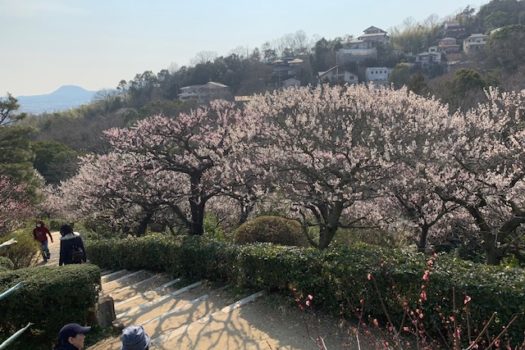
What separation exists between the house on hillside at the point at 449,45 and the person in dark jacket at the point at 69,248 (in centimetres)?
6870

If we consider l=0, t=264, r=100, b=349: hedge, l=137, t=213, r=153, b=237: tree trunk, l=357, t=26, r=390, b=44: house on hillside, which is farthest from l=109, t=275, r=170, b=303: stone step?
l=357, t=26, r=390, b=44: house on hillside

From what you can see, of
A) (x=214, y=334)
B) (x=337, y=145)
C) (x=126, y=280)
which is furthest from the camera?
(x=126, y=280)

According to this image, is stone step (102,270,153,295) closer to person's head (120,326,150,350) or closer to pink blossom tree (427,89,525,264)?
person's head (120,326,150,350)

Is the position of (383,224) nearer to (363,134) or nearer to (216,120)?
(363,134)

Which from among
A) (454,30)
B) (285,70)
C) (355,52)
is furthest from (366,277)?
(454,30)

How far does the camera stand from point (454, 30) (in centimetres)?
7519

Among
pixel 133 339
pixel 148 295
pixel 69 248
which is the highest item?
pixel 133 339

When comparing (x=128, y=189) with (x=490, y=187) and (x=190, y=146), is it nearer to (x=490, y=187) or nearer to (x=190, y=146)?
(x=190, y=146)

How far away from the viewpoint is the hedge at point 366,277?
4.36m

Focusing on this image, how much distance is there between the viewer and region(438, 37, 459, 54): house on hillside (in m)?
65.4

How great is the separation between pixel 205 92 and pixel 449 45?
40377mm

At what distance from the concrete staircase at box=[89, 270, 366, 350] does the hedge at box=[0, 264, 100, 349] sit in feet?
2.01

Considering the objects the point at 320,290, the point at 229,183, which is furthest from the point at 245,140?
the point at 320,290

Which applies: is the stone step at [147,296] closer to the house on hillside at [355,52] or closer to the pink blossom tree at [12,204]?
the pink blossom tree at [12,204]
